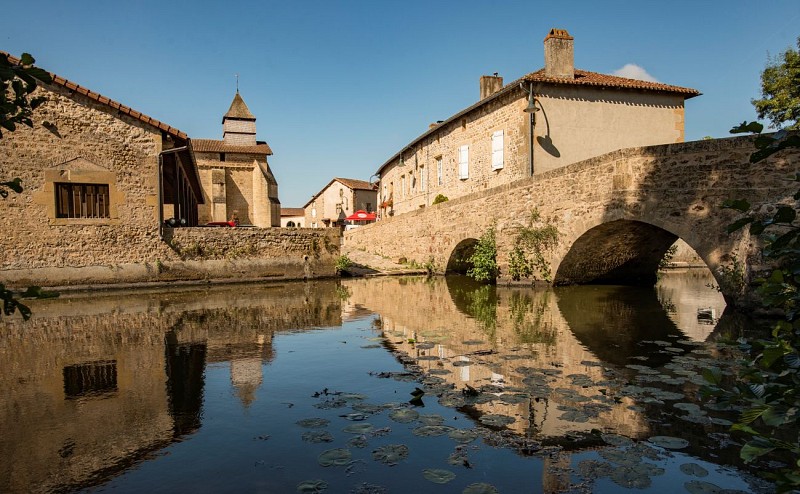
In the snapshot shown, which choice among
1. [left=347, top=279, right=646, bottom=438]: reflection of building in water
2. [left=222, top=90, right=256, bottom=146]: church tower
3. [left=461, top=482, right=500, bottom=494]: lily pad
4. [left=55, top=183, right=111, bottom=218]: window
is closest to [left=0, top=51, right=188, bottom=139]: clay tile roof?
[left=55, top=183, right=111, bottom=218]: window

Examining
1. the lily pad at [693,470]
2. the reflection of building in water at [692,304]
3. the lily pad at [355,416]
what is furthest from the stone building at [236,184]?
the lily pad at [693,470]

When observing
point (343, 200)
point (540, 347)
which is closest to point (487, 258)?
point (540, 347)

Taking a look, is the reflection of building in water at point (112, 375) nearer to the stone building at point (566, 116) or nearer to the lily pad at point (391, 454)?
the lily pad at point (391, 454)

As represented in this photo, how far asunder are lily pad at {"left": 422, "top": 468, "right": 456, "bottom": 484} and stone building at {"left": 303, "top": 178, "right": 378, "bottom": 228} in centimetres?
4553

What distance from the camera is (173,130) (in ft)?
48.2

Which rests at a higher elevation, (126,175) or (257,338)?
(126,175)

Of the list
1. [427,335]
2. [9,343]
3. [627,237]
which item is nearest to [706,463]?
[427,335]

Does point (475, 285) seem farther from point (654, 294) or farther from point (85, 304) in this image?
point (85, 304)

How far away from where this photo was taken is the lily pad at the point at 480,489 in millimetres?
2761

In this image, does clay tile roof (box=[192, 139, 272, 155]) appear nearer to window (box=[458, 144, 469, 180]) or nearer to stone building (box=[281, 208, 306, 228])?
window (box=[458, 144, 469, 180])

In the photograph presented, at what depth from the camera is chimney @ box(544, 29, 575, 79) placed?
18500 mm

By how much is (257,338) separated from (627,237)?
9315 mm

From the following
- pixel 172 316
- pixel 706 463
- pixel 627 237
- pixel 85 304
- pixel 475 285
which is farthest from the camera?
pixel 475 285

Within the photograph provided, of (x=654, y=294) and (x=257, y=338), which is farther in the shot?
(x=654, y=294)
